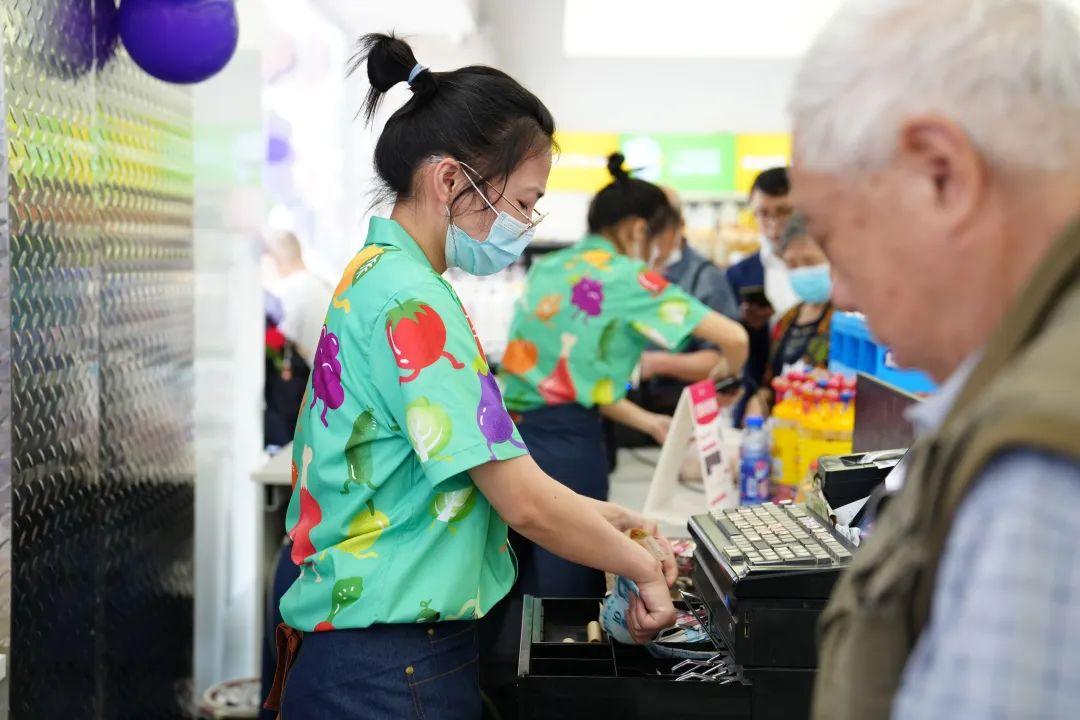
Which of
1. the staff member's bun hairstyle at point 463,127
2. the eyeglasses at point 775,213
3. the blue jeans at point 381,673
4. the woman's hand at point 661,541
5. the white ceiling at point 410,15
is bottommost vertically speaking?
the blue jeans at point 381,673

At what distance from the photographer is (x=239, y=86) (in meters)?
3.80

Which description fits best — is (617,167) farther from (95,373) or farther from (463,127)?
(463,127)

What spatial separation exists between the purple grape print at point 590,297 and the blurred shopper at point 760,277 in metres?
0.85

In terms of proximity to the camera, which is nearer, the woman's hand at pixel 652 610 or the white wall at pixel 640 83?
the woman's hand at pixel 652 610

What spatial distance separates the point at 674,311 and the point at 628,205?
0.50 meters

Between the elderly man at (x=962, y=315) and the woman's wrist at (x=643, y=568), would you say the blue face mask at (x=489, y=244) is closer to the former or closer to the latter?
the woman's wrist at (x=643, y=568)

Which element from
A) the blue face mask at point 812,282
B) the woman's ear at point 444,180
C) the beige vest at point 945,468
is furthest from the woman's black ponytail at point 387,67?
the blue face mask at point 812,282

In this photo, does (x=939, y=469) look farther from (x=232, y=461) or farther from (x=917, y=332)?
(x=232, y=461)

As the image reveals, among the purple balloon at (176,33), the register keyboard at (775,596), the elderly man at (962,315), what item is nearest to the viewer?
Result: the elderly man at (962,315)

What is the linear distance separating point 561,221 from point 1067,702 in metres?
8.13

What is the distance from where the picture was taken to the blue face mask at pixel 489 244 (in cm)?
177

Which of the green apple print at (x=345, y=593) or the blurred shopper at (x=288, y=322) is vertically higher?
the blurred shopper at (x=288, y=322)

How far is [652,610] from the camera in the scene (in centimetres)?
162

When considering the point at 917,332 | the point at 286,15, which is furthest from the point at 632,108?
the point at 917,332
